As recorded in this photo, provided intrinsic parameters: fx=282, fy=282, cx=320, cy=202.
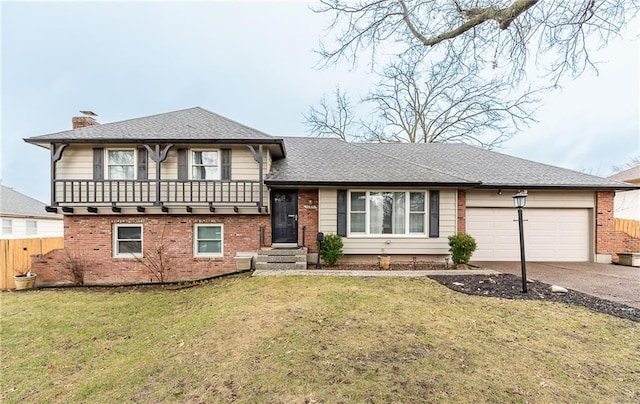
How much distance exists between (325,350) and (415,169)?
309 inches

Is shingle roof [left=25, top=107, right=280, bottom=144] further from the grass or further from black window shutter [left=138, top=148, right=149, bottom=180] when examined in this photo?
the grass

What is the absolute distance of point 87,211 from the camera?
358 inches

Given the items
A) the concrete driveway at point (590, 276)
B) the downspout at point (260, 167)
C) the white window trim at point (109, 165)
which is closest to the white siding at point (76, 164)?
the white window trim at point (109, 165)

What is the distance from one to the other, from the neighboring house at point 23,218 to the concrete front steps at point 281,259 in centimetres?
1609

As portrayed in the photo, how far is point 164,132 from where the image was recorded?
30.7ft

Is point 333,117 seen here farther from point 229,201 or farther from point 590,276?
point 590,276

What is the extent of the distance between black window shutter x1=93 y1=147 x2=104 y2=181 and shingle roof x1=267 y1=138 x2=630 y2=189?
557 cm

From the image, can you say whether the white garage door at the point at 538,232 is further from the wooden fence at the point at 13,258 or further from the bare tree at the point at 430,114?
the wooden fence at the point at 13,258

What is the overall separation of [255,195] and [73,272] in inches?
248

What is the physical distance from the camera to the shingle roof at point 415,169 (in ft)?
30.9

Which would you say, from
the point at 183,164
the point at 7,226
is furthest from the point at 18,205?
the point at 183,164

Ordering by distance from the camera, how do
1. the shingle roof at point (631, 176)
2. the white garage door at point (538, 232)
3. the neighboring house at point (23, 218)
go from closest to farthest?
the white garage door at point (538, 232) → the neighboring house at point (23, 218) → the shingle roof at point (631, 176)

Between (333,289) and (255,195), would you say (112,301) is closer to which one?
(255,195)

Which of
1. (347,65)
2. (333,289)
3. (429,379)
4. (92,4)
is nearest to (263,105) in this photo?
(92,4)
